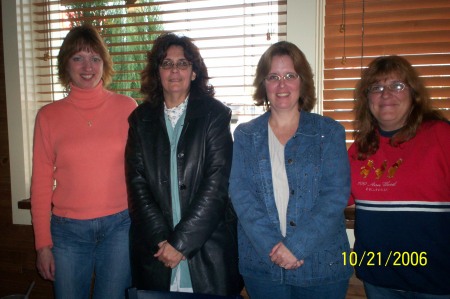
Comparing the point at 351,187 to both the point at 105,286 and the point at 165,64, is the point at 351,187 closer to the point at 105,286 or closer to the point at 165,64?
the point at 165,64

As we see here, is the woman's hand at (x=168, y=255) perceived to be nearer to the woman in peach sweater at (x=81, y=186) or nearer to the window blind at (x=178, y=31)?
the woman in peach sweater at (x=81, y=186)

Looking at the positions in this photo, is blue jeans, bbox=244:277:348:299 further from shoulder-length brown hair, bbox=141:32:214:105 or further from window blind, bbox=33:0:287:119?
window blind, bbox=33:0:287:119

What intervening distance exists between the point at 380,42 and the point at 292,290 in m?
1.42

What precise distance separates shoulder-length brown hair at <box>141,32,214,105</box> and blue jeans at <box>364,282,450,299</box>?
111 centimetres

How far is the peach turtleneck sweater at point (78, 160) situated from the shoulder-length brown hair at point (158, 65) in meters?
0.23

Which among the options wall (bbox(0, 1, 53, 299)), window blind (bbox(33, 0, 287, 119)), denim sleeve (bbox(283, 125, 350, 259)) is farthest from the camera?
wall (bbox(0, 1, 53, 299))

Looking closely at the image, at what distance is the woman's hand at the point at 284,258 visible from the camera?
4.32ft

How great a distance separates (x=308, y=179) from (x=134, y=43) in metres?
1.56

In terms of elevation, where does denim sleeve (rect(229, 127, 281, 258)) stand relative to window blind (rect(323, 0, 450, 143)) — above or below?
below

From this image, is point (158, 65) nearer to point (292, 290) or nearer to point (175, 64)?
point (175, 64)

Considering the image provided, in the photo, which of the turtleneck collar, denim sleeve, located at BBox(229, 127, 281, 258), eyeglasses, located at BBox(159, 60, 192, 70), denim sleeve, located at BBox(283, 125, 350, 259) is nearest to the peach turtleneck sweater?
the turtleneck collar

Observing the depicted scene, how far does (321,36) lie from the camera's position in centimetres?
197

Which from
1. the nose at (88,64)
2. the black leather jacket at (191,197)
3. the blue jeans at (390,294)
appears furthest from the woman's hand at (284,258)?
the nose at (88,64)

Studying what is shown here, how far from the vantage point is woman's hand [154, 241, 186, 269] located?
141 cm
